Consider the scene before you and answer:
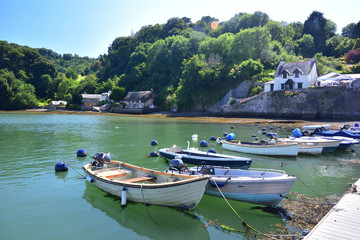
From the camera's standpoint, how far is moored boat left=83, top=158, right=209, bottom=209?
9898 mm

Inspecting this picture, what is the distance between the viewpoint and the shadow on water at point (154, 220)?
9039mm

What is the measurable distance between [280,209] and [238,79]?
2429 inches

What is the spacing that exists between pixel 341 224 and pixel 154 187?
6.65 metres

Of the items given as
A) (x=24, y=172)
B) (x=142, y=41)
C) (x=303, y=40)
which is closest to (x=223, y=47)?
(x=303, y=40)

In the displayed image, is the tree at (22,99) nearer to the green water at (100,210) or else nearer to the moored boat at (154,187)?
the green water at (100,210)

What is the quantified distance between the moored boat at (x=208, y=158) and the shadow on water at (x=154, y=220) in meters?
6.17

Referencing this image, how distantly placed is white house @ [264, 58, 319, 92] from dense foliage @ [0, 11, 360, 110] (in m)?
6.59

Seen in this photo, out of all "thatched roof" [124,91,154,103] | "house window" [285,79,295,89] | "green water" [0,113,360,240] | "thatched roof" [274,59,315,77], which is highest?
"thatched roof" [274,59,315,77]

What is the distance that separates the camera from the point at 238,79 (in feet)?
227

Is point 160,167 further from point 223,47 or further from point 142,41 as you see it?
point 142,41

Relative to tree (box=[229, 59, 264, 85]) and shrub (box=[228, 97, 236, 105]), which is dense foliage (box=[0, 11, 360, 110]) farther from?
shrub (box=[228, 97, 236, 105])

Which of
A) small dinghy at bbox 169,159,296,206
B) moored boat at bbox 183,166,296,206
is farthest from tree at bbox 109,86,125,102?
moored boat at bbox 183,166,296,206

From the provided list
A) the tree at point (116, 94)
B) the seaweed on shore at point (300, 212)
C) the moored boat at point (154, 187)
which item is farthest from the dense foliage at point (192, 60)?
the moored boat at point (154, 187)

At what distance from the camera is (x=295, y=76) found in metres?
57.6
